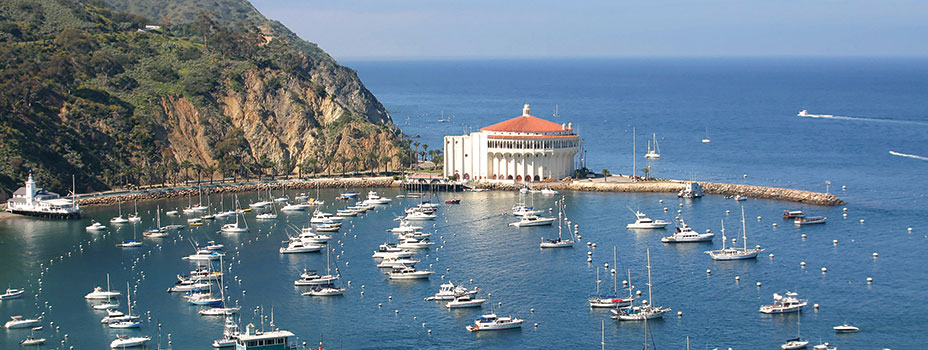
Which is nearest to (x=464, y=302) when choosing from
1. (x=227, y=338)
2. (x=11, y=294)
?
(x=227, y=338)

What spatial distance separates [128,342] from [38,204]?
46.7m

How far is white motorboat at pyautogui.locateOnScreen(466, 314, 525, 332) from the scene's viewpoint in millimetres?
67188

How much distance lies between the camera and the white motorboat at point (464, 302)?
7206 centimetres

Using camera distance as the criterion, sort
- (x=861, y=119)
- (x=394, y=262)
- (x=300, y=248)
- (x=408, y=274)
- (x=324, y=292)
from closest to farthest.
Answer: (x=324, y=292) < (x=408, y=274) < (x=394, y=262) < (x=300, y=248) < (x=861, y=119)

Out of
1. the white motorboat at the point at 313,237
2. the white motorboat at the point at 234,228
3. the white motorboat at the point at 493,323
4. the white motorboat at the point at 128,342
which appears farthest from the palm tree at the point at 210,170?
the white motorboat at the point at 493,323

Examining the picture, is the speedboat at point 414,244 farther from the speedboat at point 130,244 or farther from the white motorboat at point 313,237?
the speedboat at point 130,244

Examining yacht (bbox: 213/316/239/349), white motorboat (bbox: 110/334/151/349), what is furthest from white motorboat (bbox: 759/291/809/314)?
white motorboat (bbox: 110/334/151/349)

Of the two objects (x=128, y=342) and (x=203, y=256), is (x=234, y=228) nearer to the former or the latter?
(x=203, y=256)

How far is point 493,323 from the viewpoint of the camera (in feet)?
221

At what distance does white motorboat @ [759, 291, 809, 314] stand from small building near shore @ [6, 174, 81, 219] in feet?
207

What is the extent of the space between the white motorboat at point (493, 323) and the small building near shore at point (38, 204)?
51751 mm

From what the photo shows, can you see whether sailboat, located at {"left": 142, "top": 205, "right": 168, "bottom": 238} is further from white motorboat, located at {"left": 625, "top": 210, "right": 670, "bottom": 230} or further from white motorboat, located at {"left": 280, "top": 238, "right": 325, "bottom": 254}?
white motorboat, located at {"left": 625, "top": 210, "right": 670, "bottom": 230}

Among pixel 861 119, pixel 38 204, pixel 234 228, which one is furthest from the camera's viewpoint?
pixel 861 119

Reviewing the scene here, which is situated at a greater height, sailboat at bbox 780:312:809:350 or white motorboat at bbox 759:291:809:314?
white motorboat at bbox 759:291:809:314
